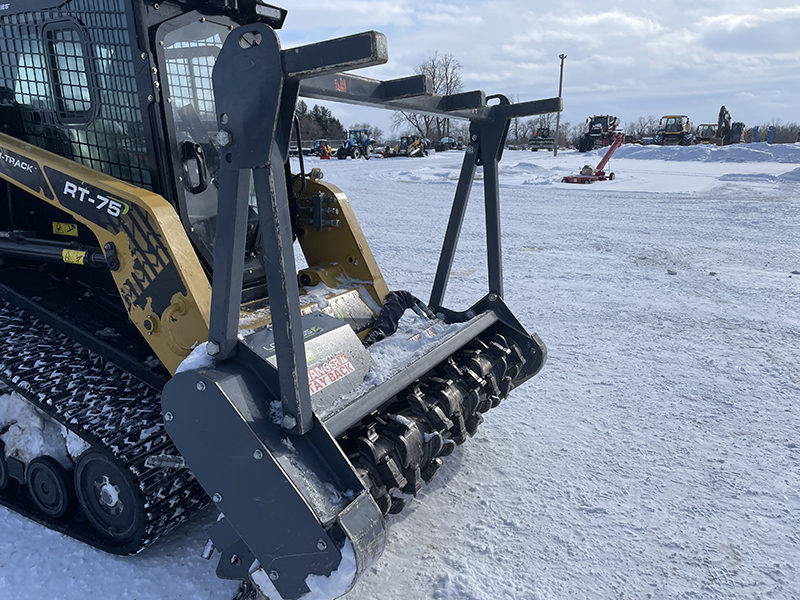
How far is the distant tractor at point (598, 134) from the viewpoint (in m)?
35.7

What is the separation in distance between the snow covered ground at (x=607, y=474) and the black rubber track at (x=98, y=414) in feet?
0.42

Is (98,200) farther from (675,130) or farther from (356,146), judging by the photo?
(675,130)

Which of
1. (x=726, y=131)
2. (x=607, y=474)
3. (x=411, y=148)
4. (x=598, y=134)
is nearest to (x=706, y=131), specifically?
(x=726, y=131)

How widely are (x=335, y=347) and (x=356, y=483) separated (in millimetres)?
753

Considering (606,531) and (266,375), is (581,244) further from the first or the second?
A: (266,375)

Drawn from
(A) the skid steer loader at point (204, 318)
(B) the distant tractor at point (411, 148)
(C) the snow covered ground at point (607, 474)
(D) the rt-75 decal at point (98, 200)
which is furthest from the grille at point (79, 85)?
(B) the distant tractor at point (411, 148)

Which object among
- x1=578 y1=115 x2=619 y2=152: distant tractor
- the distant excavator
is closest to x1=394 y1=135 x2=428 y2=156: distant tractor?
x1=578 y1=115 x2=619 y2=152: distant tractor

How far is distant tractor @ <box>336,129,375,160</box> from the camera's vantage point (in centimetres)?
3412

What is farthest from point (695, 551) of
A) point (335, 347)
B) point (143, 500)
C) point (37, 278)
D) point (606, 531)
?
point (37, 278)

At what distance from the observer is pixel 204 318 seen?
7.82 ft

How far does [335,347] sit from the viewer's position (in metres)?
2.59

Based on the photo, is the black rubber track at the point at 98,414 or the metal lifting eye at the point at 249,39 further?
the black rubber track at the point at 98,414

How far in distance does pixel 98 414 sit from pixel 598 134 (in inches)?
1489

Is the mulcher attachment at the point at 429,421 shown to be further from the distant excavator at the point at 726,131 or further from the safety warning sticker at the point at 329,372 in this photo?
the distant excavator at the point at 726,131
